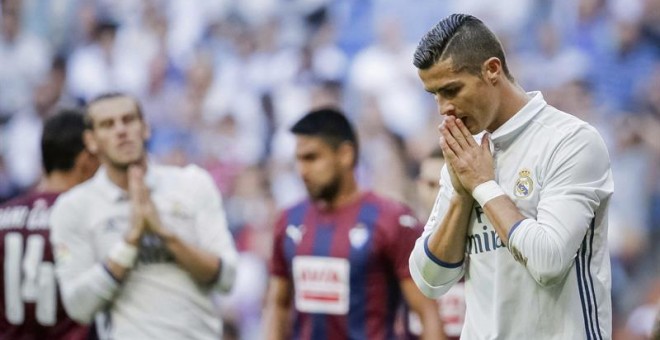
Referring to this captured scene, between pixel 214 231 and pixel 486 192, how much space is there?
255cm

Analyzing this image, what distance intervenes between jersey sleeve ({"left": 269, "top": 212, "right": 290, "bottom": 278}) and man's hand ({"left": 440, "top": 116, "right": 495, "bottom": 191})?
8.47 feet

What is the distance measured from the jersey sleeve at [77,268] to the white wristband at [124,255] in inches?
3.3

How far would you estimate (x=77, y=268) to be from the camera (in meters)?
5.90

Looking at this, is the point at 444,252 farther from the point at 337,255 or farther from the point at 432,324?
the point at 337,255

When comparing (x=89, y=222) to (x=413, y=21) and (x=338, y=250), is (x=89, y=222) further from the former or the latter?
(x=413, y=21)

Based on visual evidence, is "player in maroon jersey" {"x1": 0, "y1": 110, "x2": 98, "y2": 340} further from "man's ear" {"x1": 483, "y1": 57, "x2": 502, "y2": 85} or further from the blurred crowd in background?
"man's ear" {"x1": 483, "y1": 57, "x2": 502, "y2": 85}

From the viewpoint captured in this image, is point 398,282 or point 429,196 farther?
point 429,196

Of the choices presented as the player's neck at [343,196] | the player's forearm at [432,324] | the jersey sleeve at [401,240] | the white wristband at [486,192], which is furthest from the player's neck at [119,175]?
the white wristband at [486,192]

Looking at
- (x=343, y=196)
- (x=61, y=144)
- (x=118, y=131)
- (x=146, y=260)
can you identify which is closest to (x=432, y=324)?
(x=343, y=196)

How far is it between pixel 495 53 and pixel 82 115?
3.56 metres

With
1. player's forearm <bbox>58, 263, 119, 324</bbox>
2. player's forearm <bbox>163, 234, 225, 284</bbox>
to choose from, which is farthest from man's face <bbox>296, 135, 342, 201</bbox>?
player's forearm <bbox>58, 263, 119, 324</bbox>

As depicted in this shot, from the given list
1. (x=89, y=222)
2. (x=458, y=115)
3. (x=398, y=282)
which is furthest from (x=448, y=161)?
(x=89, y=222)

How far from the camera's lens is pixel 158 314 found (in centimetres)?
583

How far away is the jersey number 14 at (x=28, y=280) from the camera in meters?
6.39
